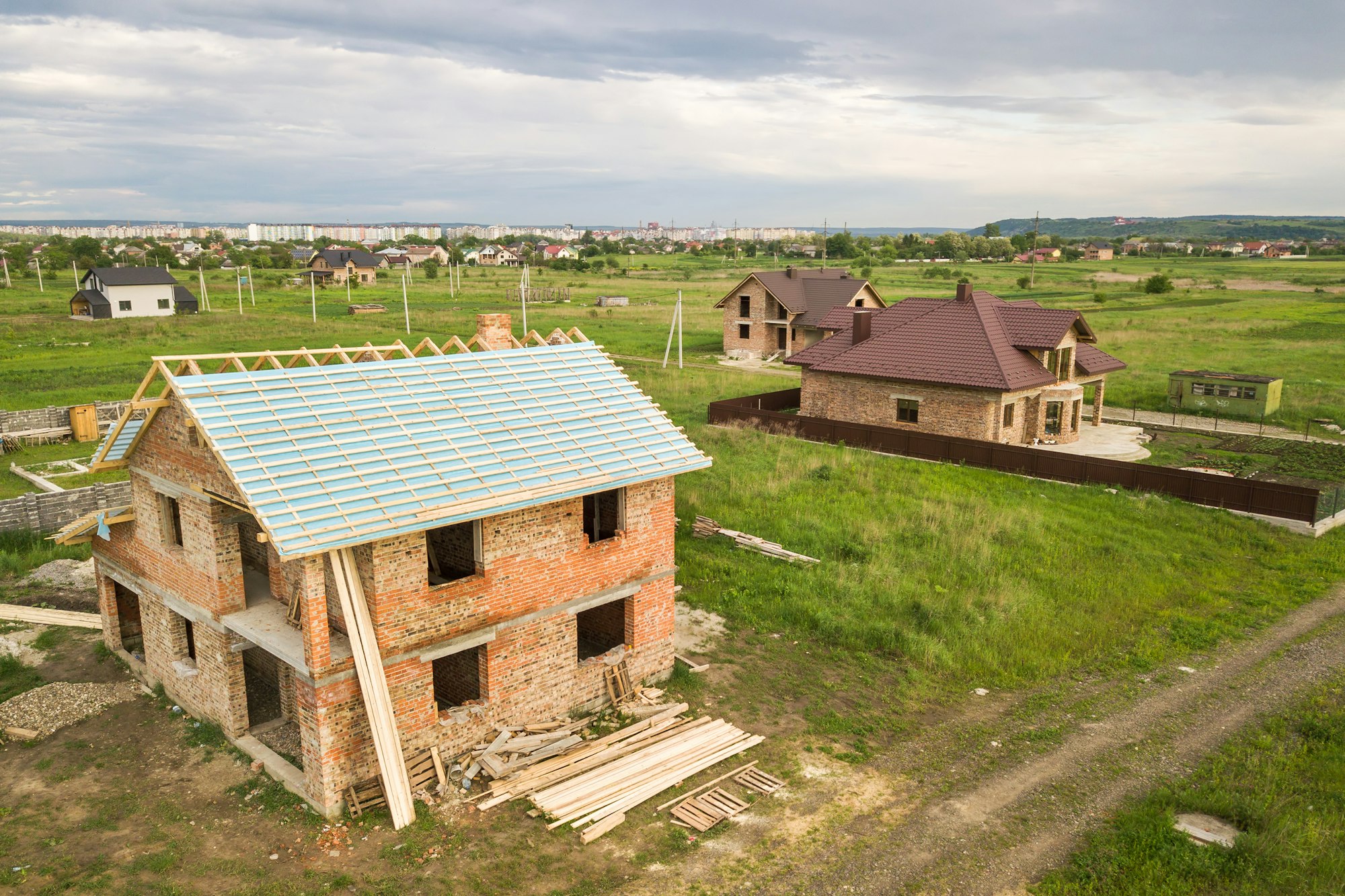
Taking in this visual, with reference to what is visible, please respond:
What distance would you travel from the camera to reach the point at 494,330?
1730cm

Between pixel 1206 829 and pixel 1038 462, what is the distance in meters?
17.8

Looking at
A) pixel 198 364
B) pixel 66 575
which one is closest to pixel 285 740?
pixel 198 364

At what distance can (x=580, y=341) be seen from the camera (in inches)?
701

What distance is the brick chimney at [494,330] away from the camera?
17172mm

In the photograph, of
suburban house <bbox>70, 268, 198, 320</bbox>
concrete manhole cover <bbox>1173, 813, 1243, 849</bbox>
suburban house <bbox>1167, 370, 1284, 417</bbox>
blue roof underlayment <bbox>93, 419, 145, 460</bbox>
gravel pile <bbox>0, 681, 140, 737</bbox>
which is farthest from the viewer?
suburban house <bbox>70, 268, 198, 320</bbox>

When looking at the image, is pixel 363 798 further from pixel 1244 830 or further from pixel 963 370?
pixel 963 370

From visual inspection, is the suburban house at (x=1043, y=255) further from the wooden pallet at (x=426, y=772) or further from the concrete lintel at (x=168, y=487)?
the wooden pallet at (x=426, y=772)

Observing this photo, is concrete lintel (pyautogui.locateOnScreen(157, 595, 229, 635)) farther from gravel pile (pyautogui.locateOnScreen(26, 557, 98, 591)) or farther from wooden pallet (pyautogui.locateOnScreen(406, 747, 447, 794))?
gravel pile (pyautogui.locateOnScreen(26, 557, 98, 591))

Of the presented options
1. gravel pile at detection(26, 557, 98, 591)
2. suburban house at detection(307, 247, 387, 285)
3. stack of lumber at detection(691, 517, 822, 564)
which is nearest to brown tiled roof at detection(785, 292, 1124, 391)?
stack of lumber at detection(691, 517, 822, 564)

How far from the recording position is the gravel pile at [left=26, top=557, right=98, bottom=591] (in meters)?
19.9

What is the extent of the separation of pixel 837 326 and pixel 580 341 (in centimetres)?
2872

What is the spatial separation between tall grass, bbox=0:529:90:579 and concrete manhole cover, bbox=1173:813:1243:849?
77.4ft

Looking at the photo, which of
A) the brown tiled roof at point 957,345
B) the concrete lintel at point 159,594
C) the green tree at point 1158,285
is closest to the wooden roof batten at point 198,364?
the concrete lintel at point 159,594

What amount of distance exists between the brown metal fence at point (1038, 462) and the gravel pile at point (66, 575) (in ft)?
73.8
